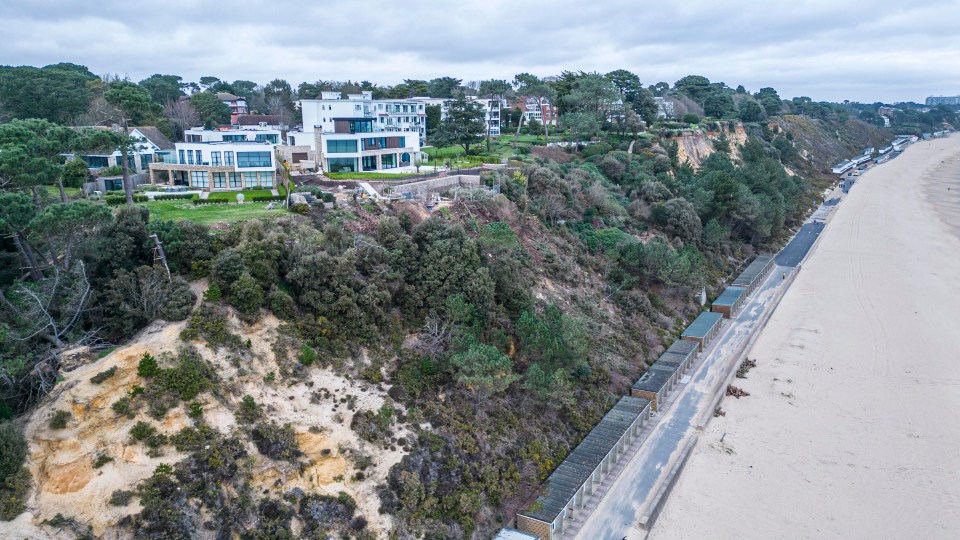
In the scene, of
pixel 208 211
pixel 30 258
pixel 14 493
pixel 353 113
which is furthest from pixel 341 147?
pixel 14 493

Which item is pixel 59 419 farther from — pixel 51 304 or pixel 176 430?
pixel 51 304

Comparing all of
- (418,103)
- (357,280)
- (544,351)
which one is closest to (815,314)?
(544,351)

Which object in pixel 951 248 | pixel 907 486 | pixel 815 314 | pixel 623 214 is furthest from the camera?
pixel 951 248

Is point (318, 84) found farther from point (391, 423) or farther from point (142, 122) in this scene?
point (391, 423)

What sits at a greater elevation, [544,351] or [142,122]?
[142,122]

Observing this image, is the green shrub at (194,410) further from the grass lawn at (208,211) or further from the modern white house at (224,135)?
the modern white house at (224,135)

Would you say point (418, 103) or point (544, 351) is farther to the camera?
point (418, 103)

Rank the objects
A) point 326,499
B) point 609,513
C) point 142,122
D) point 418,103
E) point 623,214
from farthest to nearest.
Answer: point 418,103 → point 142,122 → point 623,214 → point 609,513 → point 326,499
